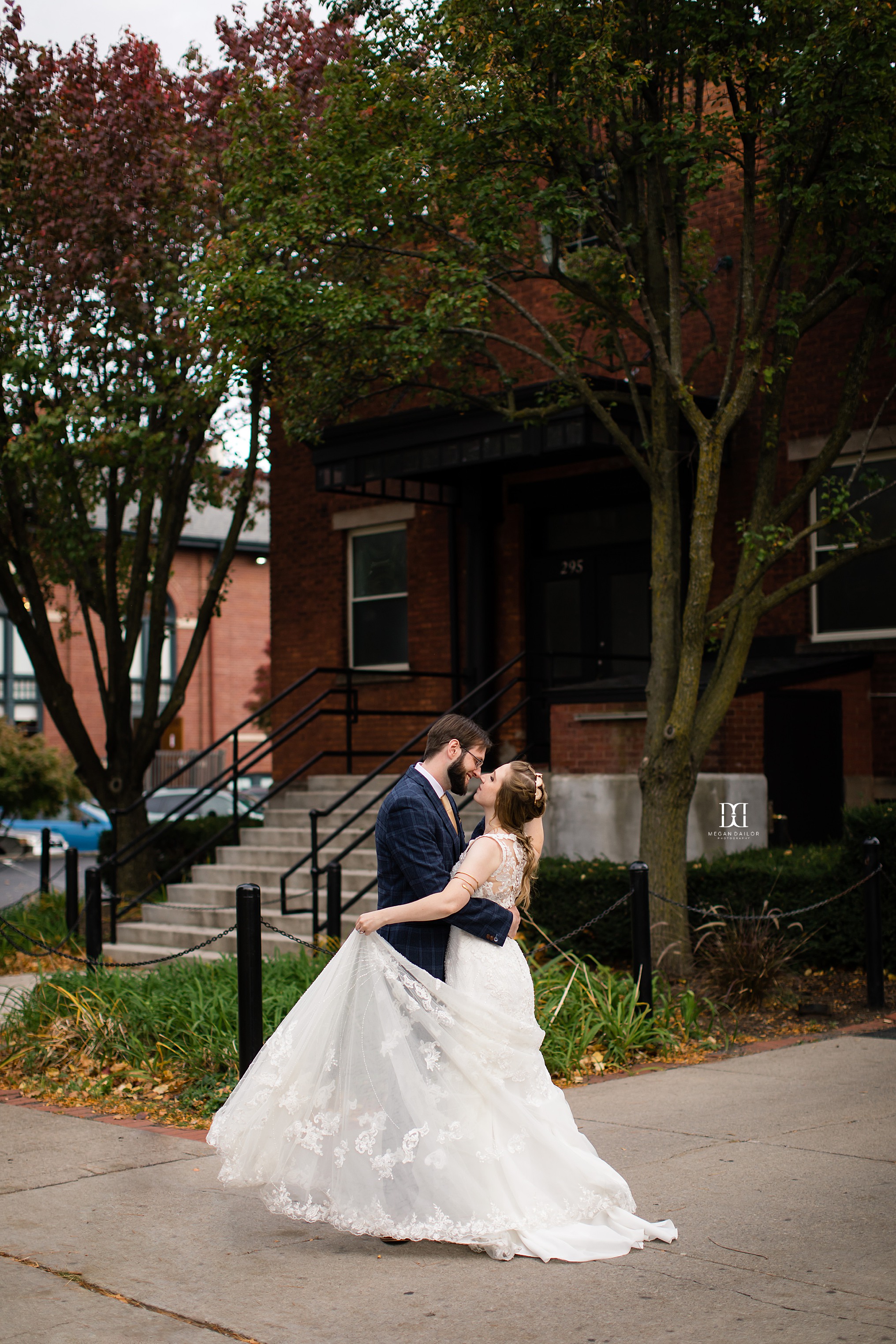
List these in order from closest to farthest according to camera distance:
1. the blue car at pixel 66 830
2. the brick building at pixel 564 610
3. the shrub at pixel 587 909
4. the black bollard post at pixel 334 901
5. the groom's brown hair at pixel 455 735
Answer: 1. the groom's brown hair at pixel 455 735
2. the black bollard post at pixel 334 901
3. the shrub at pixel 587 909
4. the brick building at pixel 564 610
5. the blue car at pixel 66 830

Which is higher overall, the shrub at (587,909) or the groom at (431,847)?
the groom at (431,847)

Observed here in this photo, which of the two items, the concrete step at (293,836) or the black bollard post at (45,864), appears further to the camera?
the black bollard post at (45,864)

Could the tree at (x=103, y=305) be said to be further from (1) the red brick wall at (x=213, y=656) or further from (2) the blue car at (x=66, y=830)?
(1) the red brick wall at (x=213, y=656)

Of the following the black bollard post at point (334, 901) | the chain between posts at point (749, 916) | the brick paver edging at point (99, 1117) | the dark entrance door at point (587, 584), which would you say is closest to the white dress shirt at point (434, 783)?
the brick paver edging at point (99, 1117)

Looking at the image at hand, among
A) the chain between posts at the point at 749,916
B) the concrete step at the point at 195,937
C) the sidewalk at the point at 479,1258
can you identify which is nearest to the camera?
the sidewalk at the point at 479,1258

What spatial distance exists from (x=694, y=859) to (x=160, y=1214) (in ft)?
22.9

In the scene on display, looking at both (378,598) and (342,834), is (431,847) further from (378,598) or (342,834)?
(378,598)

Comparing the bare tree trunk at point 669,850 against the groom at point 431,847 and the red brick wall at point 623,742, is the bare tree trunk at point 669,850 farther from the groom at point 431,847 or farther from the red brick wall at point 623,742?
the groom at point 431,847

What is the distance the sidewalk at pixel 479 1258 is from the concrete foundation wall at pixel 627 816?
4.99 m

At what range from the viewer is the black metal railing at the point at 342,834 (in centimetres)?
1027

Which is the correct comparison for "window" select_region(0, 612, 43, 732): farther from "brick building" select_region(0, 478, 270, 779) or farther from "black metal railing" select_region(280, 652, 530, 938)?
"black metal railing" select_region(280, 652, 530, 938)

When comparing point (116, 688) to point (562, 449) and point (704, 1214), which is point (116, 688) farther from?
point (704, 1214)
